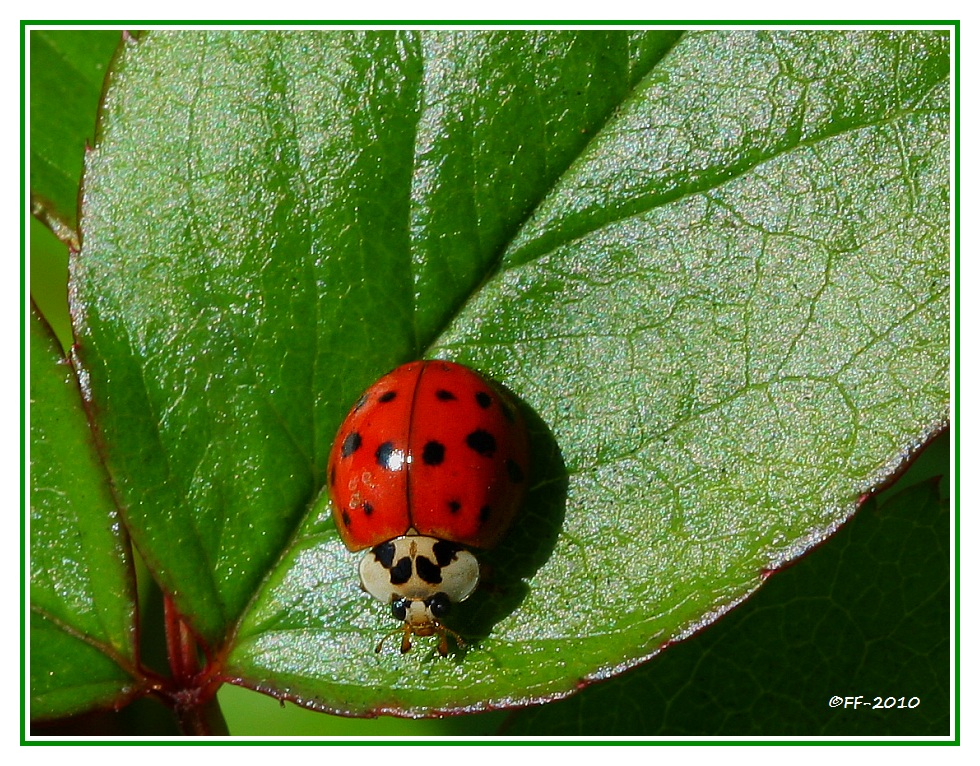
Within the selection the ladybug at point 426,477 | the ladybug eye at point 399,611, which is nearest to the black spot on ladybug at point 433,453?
the ladybug at point 426,477

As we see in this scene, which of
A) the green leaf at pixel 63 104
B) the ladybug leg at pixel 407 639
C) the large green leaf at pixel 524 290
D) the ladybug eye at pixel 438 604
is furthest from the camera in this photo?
the green leaf at pixel 63 104

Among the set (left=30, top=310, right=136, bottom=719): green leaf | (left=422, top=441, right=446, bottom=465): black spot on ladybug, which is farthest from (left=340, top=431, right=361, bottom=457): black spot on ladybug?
(left=30, top=310, right=136, bottom=719): green leaf

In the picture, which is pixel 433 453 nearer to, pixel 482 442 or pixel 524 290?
pixel 482 442

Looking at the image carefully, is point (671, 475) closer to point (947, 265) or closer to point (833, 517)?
point (833, 517)

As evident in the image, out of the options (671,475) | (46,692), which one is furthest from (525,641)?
(46,692)

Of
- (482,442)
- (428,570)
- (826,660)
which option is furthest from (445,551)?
(826,660)

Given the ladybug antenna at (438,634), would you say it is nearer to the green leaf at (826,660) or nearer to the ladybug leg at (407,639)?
the ladybug leg at (407,639)
